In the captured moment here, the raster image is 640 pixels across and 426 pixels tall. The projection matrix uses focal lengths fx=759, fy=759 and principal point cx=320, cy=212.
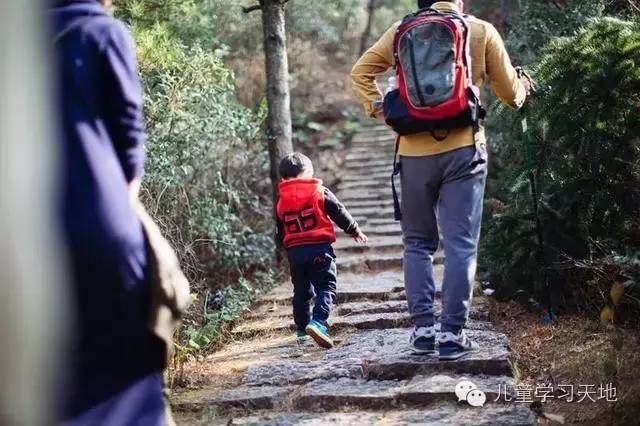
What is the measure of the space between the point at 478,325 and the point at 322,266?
44.8 inches

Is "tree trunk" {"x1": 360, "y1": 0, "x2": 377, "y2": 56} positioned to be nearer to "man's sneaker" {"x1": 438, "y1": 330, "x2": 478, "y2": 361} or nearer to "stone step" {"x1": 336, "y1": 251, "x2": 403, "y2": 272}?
"stone step" {"x1": 336, "y1": 251, "x2": 403, "y2": 272}

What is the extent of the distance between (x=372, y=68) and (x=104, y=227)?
2.62 meters

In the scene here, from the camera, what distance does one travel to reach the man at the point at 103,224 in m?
2.03

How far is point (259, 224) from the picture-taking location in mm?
9398

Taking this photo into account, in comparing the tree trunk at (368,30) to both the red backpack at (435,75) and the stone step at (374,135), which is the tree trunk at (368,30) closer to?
the stone step at (374,135)

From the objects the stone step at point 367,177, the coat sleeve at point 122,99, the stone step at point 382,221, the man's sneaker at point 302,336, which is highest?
the coat sleeve at point 122,99

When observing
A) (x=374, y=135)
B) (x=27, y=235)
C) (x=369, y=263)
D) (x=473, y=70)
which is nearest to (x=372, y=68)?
(x=473, y=70)

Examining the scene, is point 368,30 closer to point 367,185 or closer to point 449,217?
point 367,185

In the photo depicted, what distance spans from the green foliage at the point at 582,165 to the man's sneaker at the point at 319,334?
1.42 meters

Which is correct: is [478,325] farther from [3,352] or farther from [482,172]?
[3,352]

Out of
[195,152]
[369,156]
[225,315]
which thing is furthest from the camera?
[369,156]

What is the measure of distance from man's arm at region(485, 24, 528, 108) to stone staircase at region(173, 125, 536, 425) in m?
1.39

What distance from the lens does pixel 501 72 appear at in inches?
161

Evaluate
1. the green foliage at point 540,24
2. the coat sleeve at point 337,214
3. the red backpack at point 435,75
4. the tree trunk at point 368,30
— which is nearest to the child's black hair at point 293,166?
the coat sleeve at point 337,214
